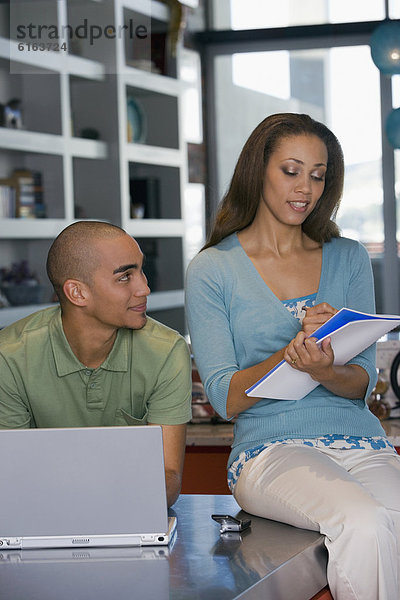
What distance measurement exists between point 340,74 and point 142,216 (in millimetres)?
1827

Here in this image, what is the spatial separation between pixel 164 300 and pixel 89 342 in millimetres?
3820

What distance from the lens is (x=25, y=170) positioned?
182 inches

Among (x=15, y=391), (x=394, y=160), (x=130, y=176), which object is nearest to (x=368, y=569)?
(x=15, y=391)

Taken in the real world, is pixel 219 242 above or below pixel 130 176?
below

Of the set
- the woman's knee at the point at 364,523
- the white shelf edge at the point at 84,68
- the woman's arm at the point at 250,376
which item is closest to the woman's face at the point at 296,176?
the woman's arm at the point at 250,376

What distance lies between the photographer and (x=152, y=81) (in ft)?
18.7

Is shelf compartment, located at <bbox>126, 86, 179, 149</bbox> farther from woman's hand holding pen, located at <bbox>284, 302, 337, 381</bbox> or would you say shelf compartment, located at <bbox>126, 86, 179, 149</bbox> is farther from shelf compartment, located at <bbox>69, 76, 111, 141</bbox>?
woman's hand holding pen, located at <bbox>284, 302, 337, 381</bbox>

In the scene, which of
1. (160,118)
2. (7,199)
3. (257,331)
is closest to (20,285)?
(7,199)

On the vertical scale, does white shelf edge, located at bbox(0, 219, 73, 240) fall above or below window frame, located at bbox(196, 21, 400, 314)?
below

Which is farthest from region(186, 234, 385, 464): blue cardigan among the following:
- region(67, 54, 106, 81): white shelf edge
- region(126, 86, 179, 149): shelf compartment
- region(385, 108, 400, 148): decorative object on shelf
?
region(126, 86, 179, 149): shelf compartment

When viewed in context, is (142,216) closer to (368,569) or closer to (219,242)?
(219,242)

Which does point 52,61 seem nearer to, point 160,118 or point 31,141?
point 31,141

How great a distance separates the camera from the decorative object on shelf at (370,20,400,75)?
3.58 metres

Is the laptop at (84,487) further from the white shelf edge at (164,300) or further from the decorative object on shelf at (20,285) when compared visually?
the white shelf edge at (164,300)
